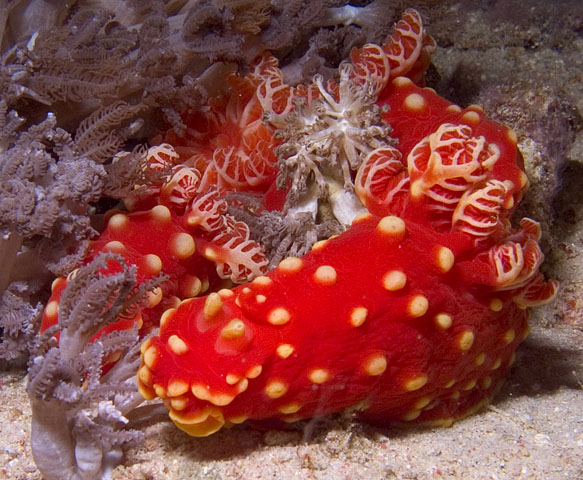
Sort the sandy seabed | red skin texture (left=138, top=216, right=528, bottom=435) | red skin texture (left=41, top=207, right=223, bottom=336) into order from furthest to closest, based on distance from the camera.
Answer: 1. red skin texture (left=41, top=207, right=223, bottom=336)
2. the sandy seabed
3. red skin texture (left=138, top=216, right=528, bottom=435)

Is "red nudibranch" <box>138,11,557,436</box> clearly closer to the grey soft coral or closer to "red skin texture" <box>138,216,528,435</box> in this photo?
"red skin texture" <box>138,216,528,435</box>

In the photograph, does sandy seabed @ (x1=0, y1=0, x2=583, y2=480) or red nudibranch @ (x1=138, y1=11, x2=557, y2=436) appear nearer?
red nudibranch @ (x1=138, y1=11, x2=557, y2=436)

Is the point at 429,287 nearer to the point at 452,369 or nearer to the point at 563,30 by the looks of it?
the point at 452,369

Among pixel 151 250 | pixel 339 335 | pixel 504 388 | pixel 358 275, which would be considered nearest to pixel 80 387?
pixel 151 250

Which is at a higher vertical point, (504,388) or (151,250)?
(151,250)

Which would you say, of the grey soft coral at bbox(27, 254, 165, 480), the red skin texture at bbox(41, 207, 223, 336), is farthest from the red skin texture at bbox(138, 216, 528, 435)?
the red skin texture at bbox(41, 207, 223, 336)

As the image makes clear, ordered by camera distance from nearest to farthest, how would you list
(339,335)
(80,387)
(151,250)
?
(80,387)
(339,335)
(151,250)

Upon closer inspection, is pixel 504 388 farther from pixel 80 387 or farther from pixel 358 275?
pixel 80 387
